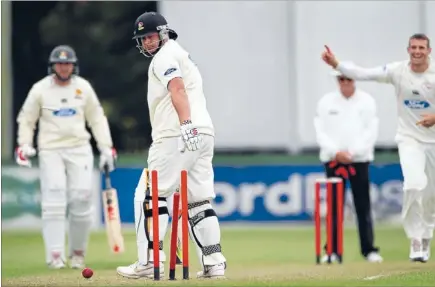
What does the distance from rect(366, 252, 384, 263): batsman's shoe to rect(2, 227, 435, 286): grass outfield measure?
8 centimetres

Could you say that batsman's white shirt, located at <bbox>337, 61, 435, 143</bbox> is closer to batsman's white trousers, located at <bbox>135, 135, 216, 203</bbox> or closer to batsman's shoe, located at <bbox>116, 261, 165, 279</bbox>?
batsman's white trousers, located at <bbox>135, 135, 216, 203</bbox>

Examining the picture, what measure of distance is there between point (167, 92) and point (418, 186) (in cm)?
294

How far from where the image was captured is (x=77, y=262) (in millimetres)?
13898

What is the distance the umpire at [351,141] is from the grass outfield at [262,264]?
448mm

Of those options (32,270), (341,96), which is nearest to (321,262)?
(341,96)

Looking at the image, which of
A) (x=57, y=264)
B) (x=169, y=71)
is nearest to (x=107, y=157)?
(x=57, y=264)

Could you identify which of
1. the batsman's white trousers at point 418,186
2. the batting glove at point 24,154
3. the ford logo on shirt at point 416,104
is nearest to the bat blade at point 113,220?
the batting glove at point 24,154

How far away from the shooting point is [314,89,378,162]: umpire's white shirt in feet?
47.5

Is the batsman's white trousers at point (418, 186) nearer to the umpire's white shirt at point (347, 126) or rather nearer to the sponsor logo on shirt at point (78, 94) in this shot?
the umpire's white shirt at point (347, 126)

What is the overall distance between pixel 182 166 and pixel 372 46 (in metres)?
10.5

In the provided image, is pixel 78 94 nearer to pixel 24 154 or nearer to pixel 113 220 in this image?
pixel 24 154

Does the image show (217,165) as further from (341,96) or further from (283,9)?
(341,96)

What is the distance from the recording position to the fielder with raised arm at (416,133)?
12914 millimetres

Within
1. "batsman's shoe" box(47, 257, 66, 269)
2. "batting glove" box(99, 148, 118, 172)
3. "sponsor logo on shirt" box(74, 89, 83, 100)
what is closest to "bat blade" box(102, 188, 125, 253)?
"batting glove" box(99, 148, 118, 172)
